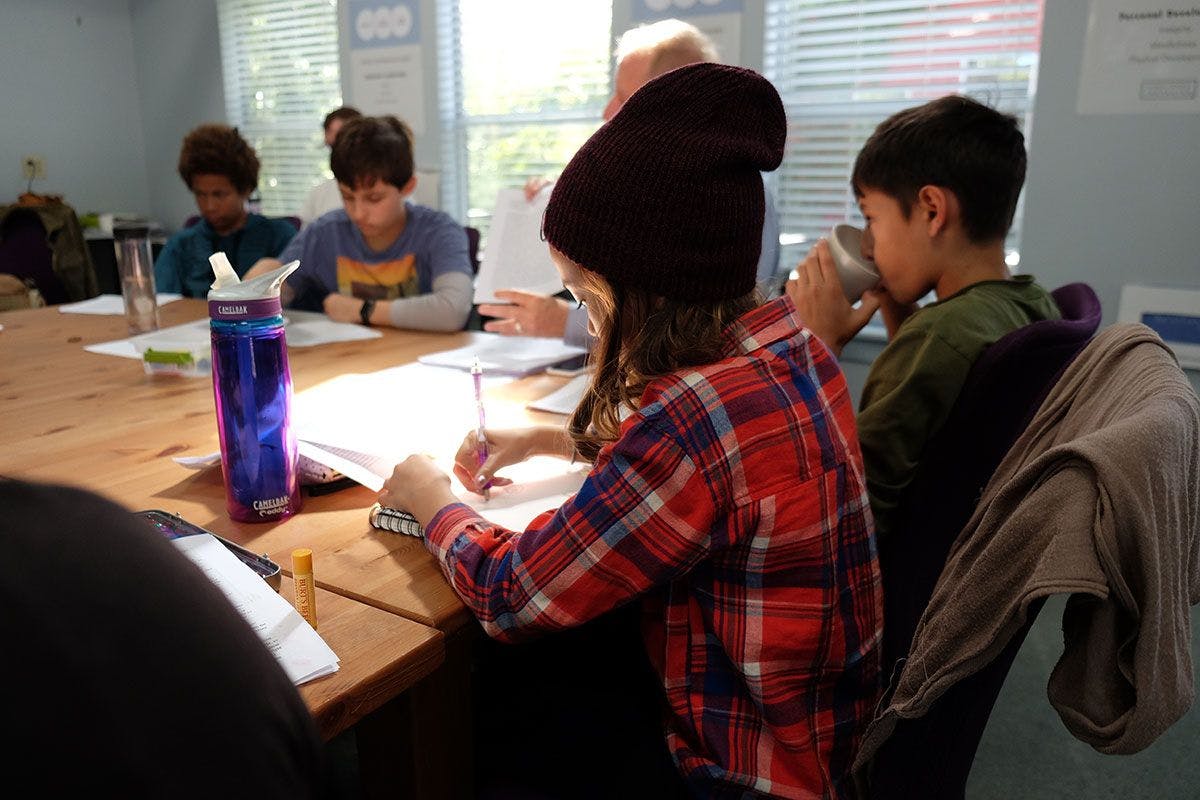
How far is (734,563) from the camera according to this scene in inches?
33.5

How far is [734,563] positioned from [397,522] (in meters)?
0.40

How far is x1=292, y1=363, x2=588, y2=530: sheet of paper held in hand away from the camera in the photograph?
1110mm

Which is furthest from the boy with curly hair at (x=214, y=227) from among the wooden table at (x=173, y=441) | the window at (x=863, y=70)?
the window at (x=863, y=70)

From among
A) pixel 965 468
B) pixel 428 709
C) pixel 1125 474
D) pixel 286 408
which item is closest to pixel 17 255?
pixel 286 408

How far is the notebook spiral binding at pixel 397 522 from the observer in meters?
1.01

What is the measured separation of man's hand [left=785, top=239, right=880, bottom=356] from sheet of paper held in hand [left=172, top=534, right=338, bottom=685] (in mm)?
1034

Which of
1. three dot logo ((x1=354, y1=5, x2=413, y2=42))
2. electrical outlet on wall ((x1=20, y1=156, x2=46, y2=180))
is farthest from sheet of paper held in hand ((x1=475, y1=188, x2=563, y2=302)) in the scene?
electrical outlet on wall ((x1=20, y1=156, x2=46, y2=180))

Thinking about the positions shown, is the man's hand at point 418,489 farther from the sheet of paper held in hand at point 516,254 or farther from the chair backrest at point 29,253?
the chair backrest at point 29,253

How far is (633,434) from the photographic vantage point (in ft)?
2.67

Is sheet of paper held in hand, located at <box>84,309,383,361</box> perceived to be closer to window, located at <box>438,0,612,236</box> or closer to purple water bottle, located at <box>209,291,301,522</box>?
purple water bottle, located at <box>209,291,301,522</box>

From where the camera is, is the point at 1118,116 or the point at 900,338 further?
the point at 1118,116

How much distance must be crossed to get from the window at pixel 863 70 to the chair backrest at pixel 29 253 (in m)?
3.16

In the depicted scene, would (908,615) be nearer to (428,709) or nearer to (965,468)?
(965,468)

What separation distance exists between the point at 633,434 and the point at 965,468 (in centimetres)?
45
